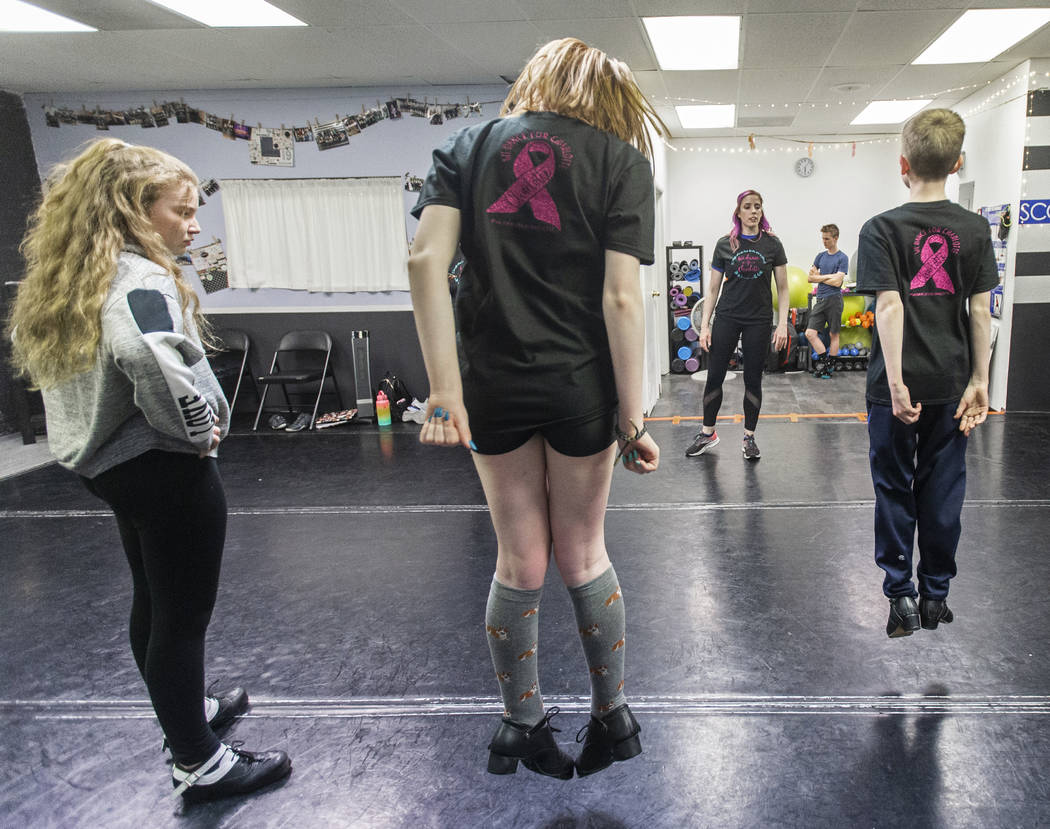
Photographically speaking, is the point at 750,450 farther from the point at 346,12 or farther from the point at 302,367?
the point at 302,367

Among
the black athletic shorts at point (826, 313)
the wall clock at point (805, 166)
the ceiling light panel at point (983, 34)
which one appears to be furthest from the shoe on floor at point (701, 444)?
the wall clock at point (805, 166)

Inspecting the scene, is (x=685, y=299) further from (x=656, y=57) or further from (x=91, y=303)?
(x=91, y=303)

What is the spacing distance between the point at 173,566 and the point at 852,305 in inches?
299

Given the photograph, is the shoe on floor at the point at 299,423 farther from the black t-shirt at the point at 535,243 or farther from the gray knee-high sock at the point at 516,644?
the black t-shirt at the point at 535,243

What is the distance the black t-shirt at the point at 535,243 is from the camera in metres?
1.19

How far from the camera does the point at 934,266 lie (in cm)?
191

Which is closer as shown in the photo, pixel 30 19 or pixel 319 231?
pixel 30 19

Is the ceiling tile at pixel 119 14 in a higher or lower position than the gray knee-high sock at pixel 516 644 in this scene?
higher

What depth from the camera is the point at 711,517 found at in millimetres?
3268

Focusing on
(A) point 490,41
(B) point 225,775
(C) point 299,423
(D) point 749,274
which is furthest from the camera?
(C) point 299,423

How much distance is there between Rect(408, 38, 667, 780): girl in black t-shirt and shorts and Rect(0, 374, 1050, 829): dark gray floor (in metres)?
0.70

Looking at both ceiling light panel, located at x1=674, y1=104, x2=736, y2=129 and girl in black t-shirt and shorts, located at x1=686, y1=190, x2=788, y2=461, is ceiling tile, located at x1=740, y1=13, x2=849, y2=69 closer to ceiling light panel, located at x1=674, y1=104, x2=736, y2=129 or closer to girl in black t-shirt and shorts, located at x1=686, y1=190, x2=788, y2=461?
girl in black t-shirt and shorts, located at x1=686, y1=190, x2=788, y2=461

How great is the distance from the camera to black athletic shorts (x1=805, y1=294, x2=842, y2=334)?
23.9 ft

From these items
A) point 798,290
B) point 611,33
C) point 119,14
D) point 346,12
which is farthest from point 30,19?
point 798,290
